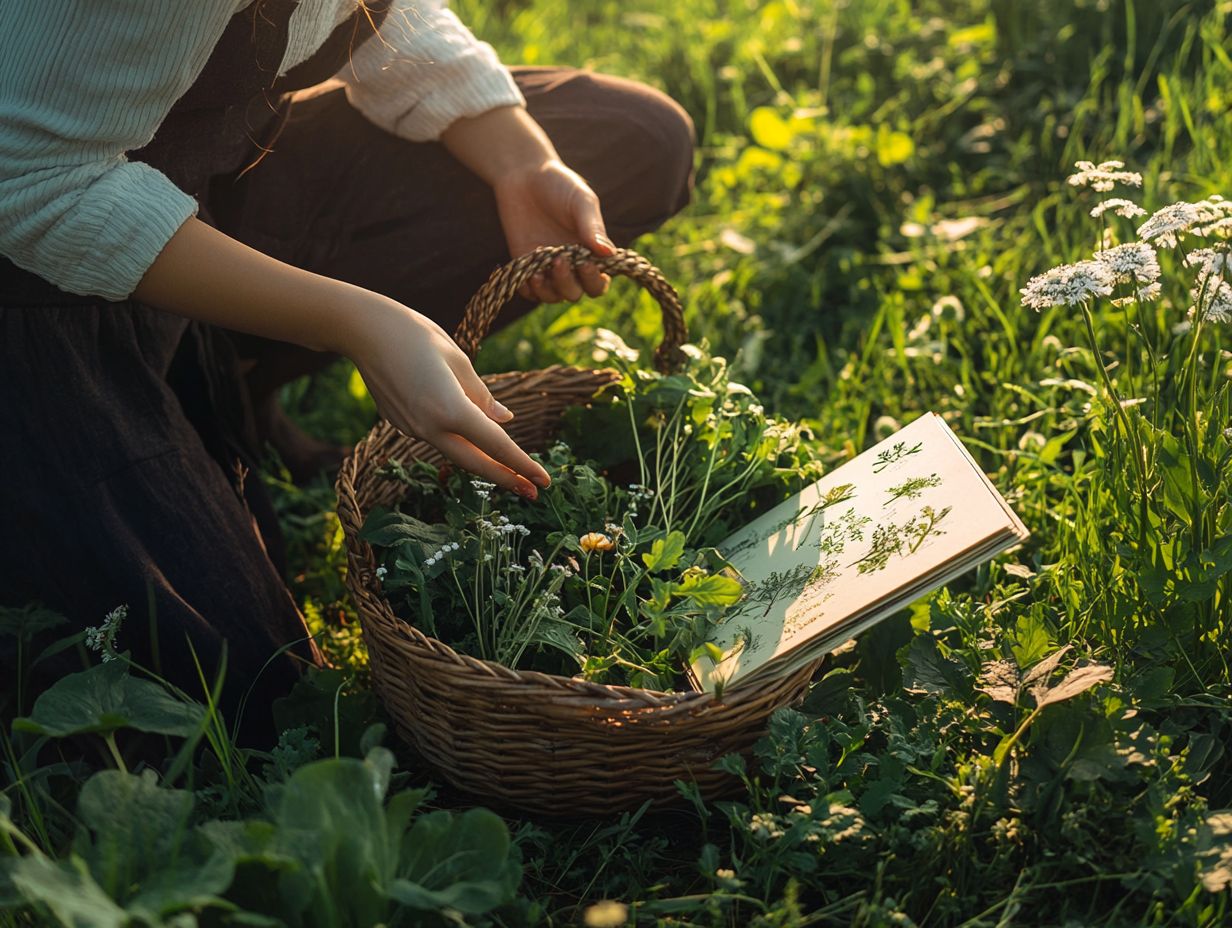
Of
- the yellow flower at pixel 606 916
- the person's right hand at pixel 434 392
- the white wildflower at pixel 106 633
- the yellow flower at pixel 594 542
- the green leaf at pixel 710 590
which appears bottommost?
the yellow flower at pixel 606 916

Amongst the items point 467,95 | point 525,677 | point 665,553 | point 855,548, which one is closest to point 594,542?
point 665,553

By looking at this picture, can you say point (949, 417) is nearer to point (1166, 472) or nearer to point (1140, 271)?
point (1166, 472)

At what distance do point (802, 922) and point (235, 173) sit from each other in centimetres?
137

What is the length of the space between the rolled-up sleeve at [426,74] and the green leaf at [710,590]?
3.17ft

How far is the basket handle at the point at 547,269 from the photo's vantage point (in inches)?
64.0

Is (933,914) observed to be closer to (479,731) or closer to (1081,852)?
(1081,852)

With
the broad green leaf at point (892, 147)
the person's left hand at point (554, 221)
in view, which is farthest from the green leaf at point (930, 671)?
the broad green leaf at point (892, 147)

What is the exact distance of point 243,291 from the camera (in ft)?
4.80

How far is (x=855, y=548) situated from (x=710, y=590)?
20cm

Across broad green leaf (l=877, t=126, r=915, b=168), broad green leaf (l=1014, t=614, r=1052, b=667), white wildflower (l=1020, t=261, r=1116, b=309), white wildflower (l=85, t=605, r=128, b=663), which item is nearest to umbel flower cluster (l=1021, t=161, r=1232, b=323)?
white wildflower (l=1020, t=261, r=1116, b=309)

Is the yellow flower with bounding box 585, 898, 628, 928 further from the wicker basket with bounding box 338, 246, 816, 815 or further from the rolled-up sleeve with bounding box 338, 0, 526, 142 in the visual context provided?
the rolled-up sleeve with bounding box 338, 0, 526, 142

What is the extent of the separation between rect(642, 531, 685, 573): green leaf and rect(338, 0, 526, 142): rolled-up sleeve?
2.96ft

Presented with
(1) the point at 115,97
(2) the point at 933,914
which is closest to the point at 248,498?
(1) the point at 115,97

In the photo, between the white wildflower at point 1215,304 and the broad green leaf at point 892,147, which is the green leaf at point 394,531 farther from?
the broad green leaf at point 892,147
